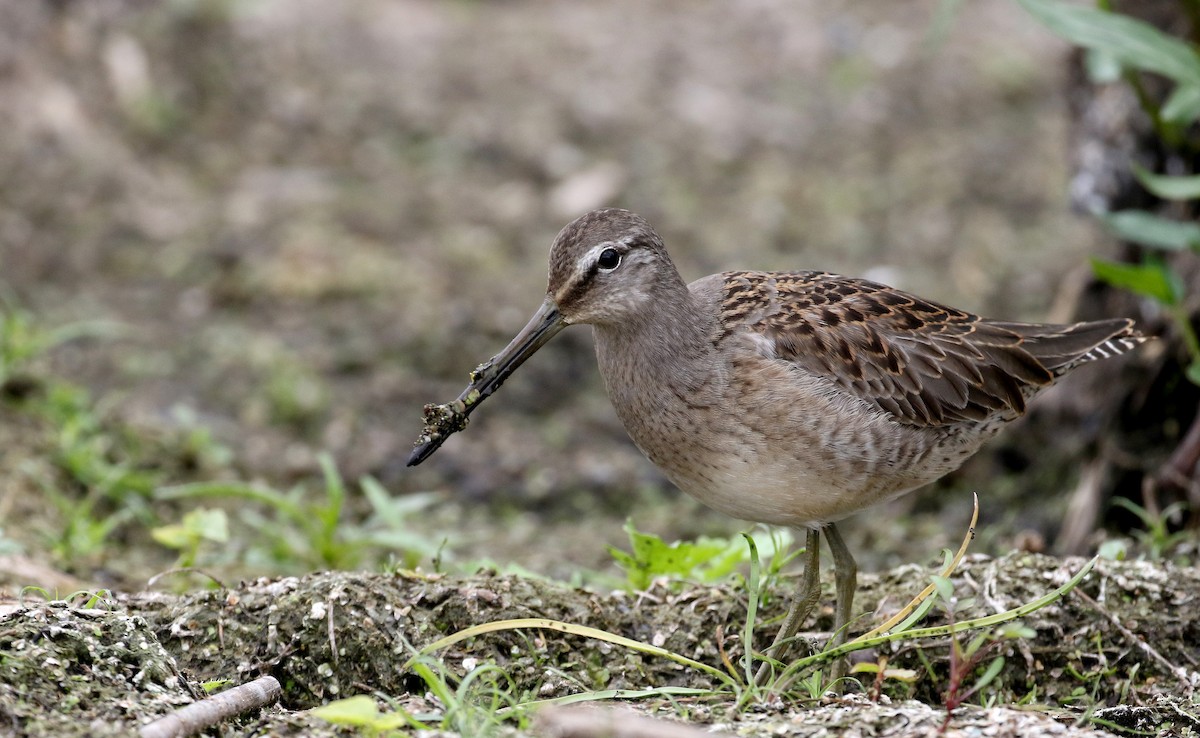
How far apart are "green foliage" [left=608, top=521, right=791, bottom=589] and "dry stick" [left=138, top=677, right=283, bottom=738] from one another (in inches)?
52.1

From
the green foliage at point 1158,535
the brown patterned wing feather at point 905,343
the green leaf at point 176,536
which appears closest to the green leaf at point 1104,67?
the brown patterned wing feather at point 905,343

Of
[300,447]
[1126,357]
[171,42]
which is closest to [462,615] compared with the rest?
[300,447]

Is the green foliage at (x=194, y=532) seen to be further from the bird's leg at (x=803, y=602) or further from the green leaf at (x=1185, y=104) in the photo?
the green leaf at (x=1185, y=104)

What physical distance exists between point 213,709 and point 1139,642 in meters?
2.72

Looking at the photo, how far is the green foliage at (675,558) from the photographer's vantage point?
14.8ft

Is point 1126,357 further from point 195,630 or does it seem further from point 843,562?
point 195,630

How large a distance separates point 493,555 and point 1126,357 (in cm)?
305

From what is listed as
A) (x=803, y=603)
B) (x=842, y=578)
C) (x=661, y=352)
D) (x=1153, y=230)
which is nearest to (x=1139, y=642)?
(x=842, y=578)

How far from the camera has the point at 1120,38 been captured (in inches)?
209

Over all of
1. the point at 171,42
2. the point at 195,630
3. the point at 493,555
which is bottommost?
the point at 493,555

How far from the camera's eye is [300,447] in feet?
22.7

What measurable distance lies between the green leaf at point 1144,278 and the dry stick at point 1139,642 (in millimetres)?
1559

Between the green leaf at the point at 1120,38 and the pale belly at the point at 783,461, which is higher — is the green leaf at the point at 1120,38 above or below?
above

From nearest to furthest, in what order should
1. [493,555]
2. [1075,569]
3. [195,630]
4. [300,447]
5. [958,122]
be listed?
[195,630]
[1075,569]
[493,555]
[300,447]
[958,122]
